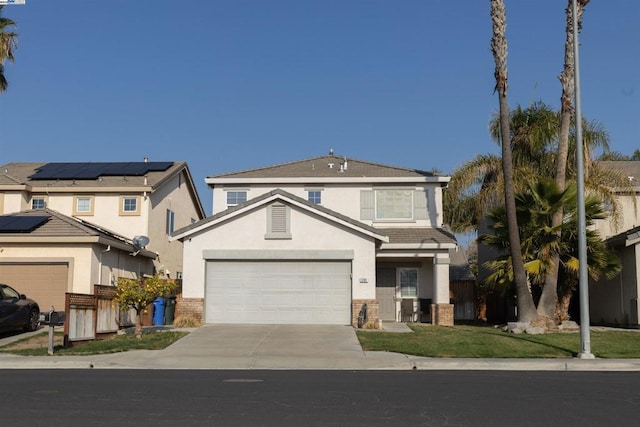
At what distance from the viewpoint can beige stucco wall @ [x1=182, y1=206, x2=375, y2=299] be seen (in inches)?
969

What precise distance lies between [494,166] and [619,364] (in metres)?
13.5

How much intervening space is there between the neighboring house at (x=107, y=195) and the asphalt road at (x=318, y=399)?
51.5 ft

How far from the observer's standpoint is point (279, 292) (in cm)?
2461

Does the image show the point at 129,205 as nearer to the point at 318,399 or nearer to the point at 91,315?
the point at 91,315

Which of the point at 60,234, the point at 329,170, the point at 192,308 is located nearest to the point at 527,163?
the point at 329,170

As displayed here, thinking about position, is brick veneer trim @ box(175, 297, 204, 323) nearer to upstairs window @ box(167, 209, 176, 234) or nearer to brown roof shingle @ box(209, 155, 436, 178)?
brown roof shingle @ box(209, 155, 436, 178)

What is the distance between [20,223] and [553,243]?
18.3 m

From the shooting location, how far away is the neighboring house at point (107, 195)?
2962cm

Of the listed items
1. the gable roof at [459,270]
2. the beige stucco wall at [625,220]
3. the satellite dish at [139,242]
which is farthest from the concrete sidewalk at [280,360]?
the beige stucco wall at [625,220]

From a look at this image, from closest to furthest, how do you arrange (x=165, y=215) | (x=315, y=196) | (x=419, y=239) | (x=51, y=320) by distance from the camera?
(x=51, y=320) < (x=419, y=239) < (x=315, y=196) < (x=165, y=215)

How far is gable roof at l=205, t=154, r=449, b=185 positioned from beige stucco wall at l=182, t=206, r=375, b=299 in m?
5.01

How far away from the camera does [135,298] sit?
2052 centimetres

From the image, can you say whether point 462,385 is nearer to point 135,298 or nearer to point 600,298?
point 135,298

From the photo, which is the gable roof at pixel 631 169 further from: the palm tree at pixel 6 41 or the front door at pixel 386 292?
the palm tree at pixel 6 41
